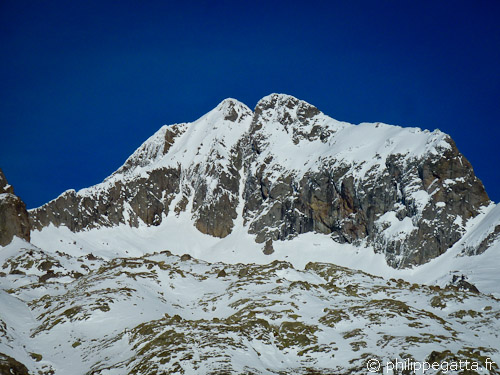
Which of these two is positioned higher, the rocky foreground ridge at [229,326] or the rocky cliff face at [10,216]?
the rocky cliff face at [10,216]

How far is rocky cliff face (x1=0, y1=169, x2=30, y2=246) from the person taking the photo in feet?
562

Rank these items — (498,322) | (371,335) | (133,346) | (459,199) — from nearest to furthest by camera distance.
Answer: (133,346) → (371,335) → (498,322) → (459,199)

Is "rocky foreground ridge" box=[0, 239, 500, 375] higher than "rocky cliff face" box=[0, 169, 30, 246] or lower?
lower

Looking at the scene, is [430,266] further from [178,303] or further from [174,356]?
[174,356]

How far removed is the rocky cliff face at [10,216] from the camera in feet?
562

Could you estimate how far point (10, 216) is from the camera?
175 meters

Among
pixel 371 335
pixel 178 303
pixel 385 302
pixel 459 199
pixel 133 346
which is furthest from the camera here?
pixel 459 199

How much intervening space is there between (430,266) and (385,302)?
10860 cm

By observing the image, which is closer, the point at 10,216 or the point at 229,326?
the point at 229,326

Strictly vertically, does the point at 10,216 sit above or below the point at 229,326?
above

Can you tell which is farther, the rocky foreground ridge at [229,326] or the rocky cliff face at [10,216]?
the rocky cliff face at [10,216]

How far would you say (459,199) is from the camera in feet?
604

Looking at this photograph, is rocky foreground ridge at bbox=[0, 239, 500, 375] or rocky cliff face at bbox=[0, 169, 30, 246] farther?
rocky cliff face at bbox=[0, 169, 30, 246]

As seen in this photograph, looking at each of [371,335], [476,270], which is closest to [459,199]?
[476,270]
